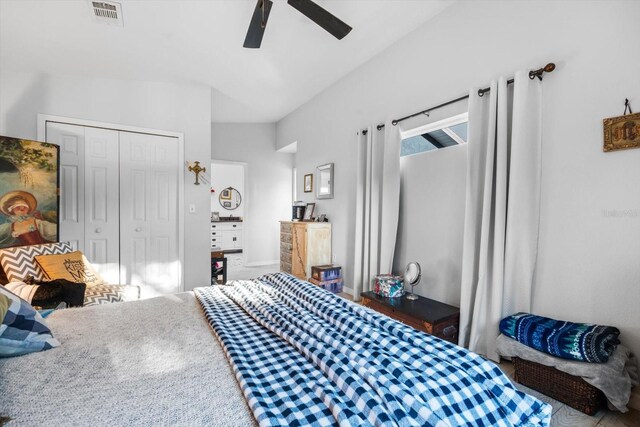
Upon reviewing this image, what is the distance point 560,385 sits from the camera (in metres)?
1.70

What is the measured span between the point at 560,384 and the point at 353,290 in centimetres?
228

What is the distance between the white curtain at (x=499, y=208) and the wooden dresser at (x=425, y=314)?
8cm

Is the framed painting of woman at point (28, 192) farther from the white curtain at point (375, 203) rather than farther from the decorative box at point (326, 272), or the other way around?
the white curtain at point (375, 203)

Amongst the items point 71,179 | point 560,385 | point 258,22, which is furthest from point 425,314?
point 71,179

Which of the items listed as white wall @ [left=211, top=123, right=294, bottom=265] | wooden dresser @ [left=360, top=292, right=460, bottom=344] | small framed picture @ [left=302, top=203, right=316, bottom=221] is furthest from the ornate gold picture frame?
white wall @ [left=211, top=123, right=294, bottom=265]

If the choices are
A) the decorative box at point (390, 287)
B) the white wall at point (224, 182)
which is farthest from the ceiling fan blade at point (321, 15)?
the white wall at point (224, 182)

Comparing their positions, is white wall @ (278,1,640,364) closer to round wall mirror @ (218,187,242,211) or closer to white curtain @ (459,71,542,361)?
white curtain @ (459,71,542,361)

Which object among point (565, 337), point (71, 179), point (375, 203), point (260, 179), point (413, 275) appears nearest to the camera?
point (565, 337)

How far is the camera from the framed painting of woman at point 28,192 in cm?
262

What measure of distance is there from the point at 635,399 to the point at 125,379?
2542 millimetres

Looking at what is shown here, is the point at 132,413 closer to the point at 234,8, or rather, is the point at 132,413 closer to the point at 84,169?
the point at 234,8

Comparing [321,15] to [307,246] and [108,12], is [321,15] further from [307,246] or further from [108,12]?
[307,246]

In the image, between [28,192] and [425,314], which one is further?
Answer: [28,192]

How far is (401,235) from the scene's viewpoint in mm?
3188
